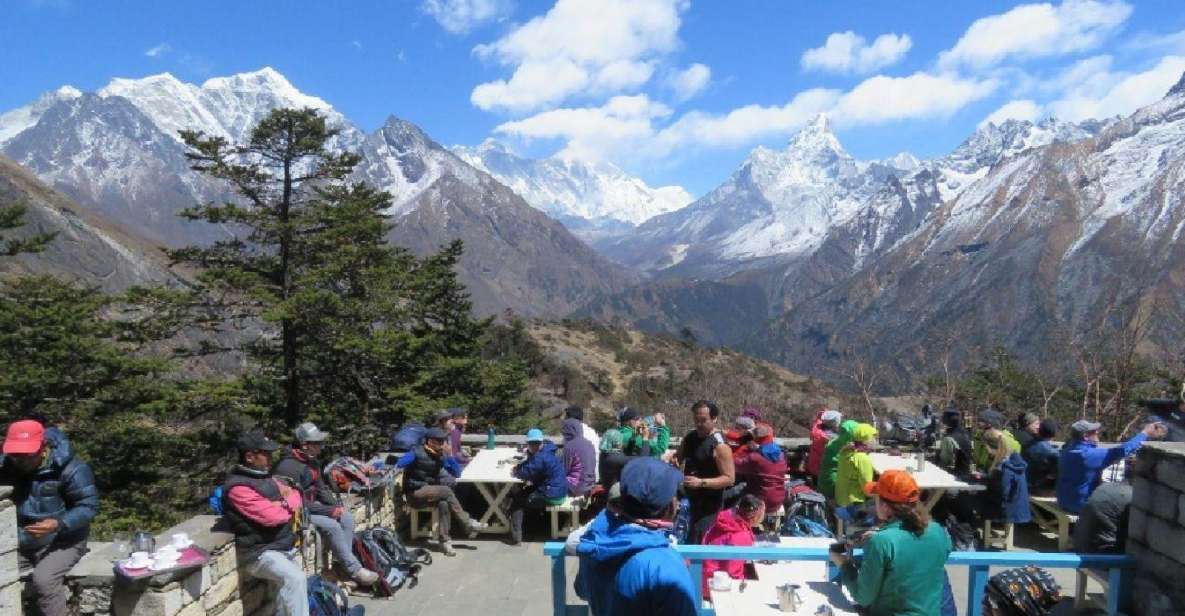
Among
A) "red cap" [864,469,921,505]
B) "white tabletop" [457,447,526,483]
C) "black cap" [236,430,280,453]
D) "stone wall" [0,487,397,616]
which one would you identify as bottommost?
"white tabletop" [457,447,526,483]

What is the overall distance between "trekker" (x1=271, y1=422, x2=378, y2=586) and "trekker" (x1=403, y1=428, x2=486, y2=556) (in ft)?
4.55

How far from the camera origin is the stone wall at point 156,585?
4.27 meters

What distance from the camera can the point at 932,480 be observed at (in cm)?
807

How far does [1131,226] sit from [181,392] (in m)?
227

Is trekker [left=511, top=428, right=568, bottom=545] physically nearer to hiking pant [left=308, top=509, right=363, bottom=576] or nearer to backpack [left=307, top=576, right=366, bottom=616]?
hiking pant [left=308, top=509, right=363, bottom=576]

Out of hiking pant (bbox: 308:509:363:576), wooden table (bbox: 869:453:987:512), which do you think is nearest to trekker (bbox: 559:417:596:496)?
hiking pant (bbox: 308:509:363:576)

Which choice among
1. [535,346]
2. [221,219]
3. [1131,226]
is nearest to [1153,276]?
[1131,226]

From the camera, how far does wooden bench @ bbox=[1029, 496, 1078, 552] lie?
7641 mm

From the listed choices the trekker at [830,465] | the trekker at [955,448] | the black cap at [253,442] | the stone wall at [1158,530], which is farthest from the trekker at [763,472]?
the black cap at [253,442]

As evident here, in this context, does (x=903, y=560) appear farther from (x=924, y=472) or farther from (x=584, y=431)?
(x=584, y=431)

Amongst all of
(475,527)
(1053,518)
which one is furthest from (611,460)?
(1053,518)

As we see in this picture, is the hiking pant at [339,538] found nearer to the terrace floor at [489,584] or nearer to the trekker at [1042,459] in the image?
the terrace floor at [489,584]

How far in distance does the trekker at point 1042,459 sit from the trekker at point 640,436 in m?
4.17

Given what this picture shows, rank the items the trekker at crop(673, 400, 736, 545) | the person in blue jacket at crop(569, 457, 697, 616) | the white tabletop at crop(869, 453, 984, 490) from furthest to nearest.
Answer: the white tabletop at crop(869, 453, 984, 490), the trekker at crop(673, 400, 736, 545), the person in blue jacket at crop(569, 457, 697, 616)
